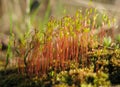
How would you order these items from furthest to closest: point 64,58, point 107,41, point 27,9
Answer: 1. point 27,9
2. point 107,41
3. point 64,58

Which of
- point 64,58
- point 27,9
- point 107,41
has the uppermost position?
point 27,9

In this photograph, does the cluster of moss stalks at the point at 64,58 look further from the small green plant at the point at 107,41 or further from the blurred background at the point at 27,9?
the blurred background at the point at 27,9

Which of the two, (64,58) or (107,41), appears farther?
(107,41)

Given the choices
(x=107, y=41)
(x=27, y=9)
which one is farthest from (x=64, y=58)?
(x=27, y=9)

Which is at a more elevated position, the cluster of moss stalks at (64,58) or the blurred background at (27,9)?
the blurred background at (27,9)

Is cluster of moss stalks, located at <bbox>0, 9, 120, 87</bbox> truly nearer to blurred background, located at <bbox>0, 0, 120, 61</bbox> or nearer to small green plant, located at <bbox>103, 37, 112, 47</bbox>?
small green plant, located at <bbox>103, 37, 112, 47</bbox>

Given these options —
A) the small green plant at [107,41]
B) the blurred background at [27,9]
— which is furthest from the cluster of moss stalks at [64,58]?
the blurred background at [27,9]

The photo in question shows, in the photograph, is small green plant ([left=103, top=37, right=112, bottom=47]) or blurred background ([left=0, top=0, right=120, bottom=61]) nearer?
small green plant ([left=103, top=37, right=112, bottom=47])

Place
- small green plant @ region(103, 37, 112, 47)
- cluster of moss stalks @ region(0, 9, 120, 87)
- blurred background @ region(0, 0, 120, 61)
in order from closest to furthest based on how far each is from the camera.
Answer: cluster of moss stalks @ region(0, 9, 120, 87)
small green plant @ region(103, 37, 112, 47)
blurred background @ region(0, 0, 120, 61)

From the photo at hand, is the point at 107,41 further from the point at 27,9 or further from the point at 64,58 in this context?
the point at 27,9

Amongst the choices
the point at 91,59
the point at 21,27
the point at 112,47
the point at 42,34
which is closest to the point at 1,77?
the point at 42,34

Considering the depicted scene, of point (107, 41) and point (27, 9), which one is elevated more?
point (27, 9)

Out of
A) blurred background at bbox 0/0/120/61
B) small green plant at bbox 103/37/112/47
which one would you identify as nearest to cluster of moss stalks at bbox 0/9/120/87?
small green plant at bbox 103/37/112/47
